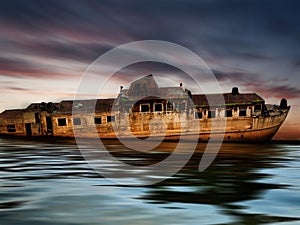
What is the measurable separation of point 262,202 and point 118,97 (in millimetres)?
33077

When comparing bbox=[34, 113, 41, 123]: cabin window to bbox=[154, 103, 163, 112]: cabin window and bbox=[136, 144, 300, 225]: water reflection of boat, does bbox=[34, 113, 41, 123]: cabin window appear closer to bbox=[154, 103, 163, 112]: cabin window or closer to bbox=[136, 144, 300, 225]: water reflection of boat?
bbox=[154, 103, 163, 112]: cabin window

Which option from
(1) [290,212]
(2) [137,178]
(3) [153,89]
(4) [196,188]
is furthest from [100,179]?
(3) [153,89]

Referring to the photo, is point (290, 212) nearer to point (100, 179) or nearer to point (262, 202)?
point (262, 202)

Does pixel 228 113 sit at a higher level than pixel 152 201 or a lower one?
higher

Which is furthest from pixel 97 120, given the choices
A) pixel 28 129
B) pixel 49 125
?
pixel 28 129

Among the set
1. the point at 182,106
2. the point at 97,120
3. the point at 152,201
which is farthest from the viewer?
the point at 97,120

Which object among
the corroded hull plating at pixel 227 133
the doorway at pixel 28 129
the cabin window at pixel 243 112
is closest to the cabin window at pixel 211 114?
the corroded hull plating at pixel 227 133

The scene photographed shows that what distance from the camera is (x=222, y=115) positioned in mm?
34250

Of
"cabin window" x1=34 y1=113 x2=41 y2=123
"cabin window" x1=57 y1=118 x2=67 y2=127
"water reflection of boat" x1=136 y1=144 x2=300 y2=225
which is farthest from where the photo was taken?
"cabin window" x1=34 y1=113 x2=41 y2=123

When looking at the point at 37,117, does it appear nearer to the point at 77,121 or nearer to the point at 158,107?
the point at 77,121

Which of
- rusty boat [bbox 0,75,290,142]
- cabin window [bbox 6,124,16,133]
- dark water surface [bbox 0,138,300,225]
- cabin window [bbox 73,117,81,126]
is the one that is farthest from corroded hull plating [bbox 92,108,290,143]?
dark water surface [bbox 0,138,300,225]

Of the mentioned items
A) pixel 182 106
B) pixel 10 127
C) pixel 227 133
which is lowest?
pixel 227 133

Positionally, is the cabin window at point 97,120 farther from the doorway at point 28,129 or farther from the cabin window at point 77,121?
the doorway at point 28,129

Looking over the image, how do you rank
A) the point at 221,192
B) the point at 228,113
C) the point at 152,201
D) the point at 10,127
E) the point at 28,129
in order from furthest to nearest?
the point at 10,127 → the point at 28,129 → the point at 228,113 → the point at 221,192 → the point at 152,201
